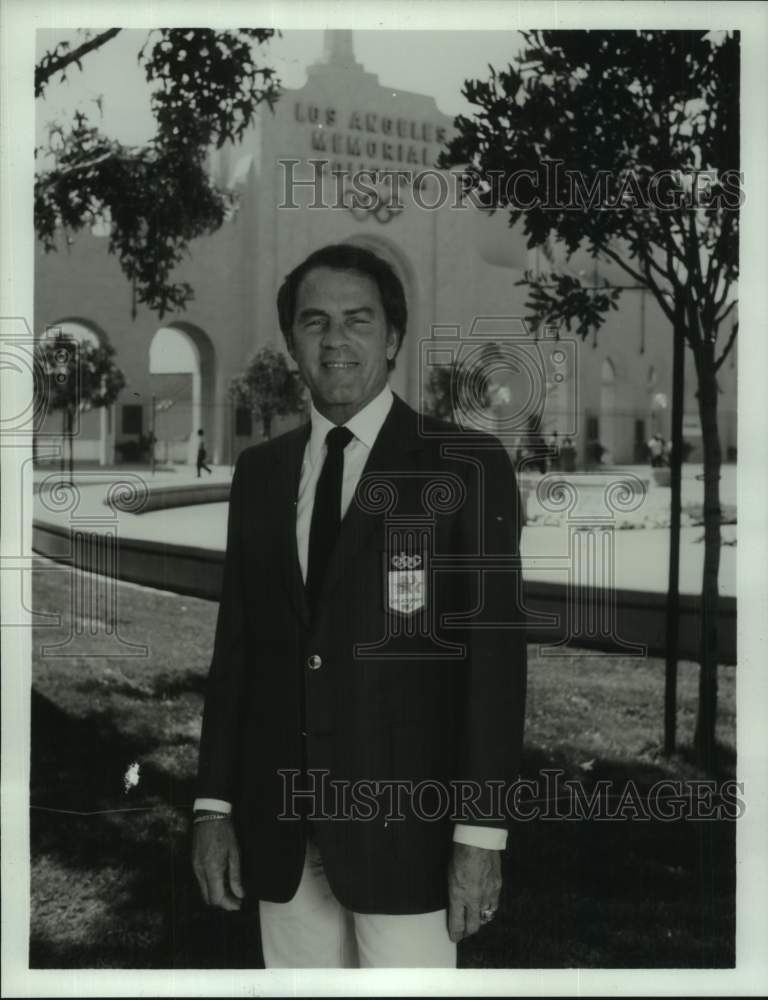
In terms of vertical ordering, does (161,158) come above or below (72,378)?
above

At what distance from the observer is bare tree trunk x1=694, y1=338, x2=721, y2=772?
3.19 metres

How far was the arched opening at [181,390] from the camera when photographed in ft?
10.4

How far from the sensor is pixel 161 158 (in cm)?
324

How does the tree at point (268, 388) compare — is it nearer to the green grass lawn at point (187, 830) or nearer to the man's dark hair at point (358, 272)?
the man's dark hair at point (358, 272)

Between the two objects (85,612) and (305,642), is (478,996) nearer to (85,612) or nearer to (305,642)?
(305,642)

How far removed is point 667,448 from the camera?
10.4 feet

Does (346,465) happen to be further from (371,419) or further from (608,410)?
(608,410)

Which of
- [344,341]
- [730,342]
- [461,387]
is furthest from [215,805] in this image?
[730,342]

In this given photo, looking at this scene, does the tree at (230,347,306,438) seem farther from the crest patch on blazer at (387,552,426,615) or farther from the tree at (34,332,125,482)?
the crest patch on blazer at (387,552,426,615)

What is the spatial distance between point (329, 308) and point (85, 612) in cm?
132

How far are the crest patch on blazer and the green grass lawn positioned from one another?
674 mm

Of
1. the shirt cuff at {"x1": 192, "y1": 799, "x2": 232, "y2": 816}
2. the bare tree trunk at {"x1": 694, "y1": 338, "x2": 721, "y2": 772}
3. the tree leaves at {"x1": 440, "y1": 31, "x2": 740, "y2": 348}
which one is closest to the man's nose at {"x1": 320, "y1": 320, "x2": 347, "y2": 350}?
the tree leaves at {"x1": 440, "y1": 31, "x2": 740, "y2": 348}

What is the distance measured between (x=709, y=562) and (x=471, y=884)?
1.37 metres

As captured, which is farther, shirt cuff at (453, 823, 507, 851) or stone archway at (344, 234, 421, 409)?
stone archway at (344, 234, 421, 409)
